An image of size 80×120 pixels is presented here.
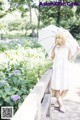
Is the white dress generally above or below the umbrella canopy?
below

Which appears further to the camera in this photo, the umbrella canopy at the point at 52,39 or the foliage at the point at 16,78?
the umbrella canopy at the point at 52,39

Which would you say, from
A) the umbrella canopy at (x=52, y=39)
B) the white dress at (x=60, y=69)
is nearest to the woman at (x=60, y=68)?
the white dress at (x=60, y=69)

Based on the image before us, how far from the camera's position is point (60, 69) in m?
6.52

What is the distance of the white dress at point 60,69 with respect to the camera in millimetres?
6496

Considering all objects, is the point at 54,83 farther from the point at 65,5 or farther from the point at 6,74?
the point at 65,5

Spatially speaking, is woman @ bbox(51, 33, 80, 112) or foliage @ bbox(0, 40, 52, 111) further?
woman @ bbox(51, 33, 80, 112)

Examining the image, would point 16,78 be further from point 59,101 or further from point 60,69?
point 59,101

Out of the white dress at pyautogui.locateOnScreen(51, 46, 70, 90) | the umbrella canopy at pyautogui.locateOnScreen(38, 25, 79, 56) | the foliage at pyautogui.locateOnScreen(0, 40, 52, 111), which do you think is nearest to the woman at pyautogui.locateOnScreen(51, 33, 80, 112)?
the white dress at pyautogui.locateOnScreen(51, 46, 70, 90)

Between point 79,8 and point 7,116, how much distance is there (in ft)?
107

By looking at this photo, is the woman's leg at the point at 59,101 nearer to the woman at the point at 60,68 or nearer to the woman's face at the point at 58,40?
the woman at the point at 60,68

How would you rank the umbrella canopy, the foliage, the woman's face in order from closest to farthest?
the foliage < the woman's face < the umbrella canopy

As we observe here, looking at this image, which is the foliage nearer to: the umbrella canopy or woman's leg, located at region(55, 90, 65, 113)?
woman's leg, located at region(55, 90, 65, 113)

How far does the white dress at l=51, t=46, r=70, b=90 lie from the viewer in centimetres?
650

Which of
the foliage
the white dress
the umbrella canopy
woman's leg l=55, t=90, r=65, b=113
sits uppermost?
the foliage
